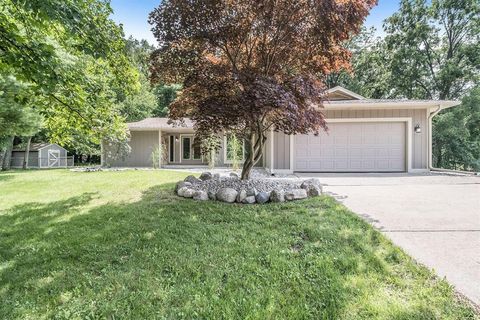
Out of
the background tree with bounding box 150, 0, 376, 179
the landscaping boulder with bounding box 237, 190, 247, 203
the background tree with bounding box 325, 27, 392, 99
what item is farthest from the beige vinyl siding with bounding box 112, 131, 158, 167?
the background tree with bounding box 325, 27, 392, 99

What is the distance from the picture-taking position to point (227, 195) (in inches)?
213

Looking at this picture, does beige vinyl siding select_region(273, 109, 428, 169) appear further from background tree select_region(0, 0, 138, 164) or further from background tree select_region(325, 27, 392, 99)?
background tree select_region(325, 27, 392, 99)

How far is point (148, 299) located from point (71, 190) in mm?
6189

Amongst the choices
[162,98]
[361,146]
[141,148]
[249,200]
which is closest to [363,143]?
[361,146]

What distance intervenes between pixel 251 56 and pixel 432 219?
15.0 feet

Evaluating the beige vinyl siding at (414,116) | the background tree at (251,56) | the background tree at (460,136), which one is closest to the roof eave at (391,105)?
the beige vinyl siding at (414,116)

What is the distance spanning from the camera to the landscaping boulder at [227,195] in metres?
5.38

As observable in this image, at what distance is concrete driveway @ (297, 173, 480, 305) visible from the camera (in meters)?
2.74

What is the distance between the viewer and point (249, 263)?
2920 millimetres

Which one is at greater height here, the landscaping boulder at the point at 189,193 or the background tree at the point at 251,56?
the background tree at the point at 251,56

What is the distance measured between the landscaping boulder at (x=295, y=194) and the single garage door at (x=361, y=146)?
570cm

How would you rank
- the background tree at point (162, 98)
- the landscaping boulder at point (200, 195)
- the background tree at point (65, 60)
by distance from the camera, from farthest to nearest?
the background tree at point (162, 98)
the landscaping boulder at point (200, 195)
the background tree at point (65, 60)

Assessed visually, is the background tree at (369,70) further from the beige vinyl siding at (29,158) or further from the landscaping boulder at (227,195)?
the beige vinyl siding at (29,158)

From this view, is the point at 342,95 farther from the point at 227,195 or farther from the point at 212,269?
the point at 212,269
